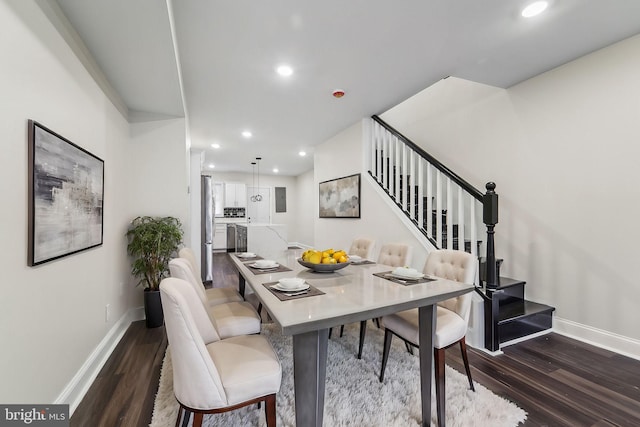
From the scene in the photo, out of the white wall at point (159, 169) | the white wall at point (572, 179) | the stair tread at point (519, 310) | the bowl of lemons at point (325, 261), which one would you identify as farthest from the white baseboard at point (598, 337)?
the white wall at point (159, 169)

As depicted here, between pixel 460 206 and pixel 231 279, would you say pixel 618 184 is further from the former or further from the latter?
pixel 231 279

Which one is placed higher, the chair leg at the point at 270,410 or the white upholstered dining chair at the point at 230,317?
the white upholstered dining chair at the point at 230,317

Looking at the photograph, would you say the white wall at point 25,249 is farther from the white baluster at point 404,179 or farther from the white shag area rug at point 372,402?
the white baluster at point 404,179

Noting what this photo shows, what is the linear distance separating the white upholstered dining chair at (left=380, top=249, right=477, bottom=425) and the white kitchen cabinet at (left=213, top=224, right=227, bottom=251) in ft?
24.9

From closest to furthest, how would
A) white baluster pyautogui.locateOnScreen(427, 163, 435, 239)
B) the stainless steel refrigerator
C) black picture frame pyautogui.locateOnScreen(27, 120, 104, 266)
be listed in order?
1. black picture frame pyautogui.locateOnScreen(27, 120, 104, 266)
2. white baluster pyautogui.locateOnScreen(427, 163, 435, 239)
3. the stainless steel refrigerator

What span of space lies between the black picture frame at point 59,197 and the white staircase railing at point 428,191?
305 centimetres

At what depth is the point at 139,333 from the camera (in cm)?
275

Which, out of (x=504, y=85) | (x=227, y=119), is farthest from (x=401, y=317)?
(x=227, y=119)

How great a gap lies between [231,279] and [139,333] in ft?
7.57

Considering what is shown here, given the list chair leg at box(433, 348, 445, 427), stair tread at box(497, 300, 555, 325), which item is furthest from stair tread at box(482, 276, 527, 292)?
chair leg at box(433, 348, 445, 427)

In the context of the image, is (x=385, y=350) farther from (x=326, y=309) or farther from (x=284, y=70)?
(x=284, y=70)

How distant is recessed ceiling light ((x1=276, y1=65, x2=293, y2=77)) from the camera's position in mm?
2748

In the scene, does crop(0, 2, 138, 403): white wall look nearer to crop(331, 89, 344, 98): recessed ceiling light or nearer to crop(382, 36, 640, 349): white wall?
crop(331, 89, 344, 98): recessed ceiling light

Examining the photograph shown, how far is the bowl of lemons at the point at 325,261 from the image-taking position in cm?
186
